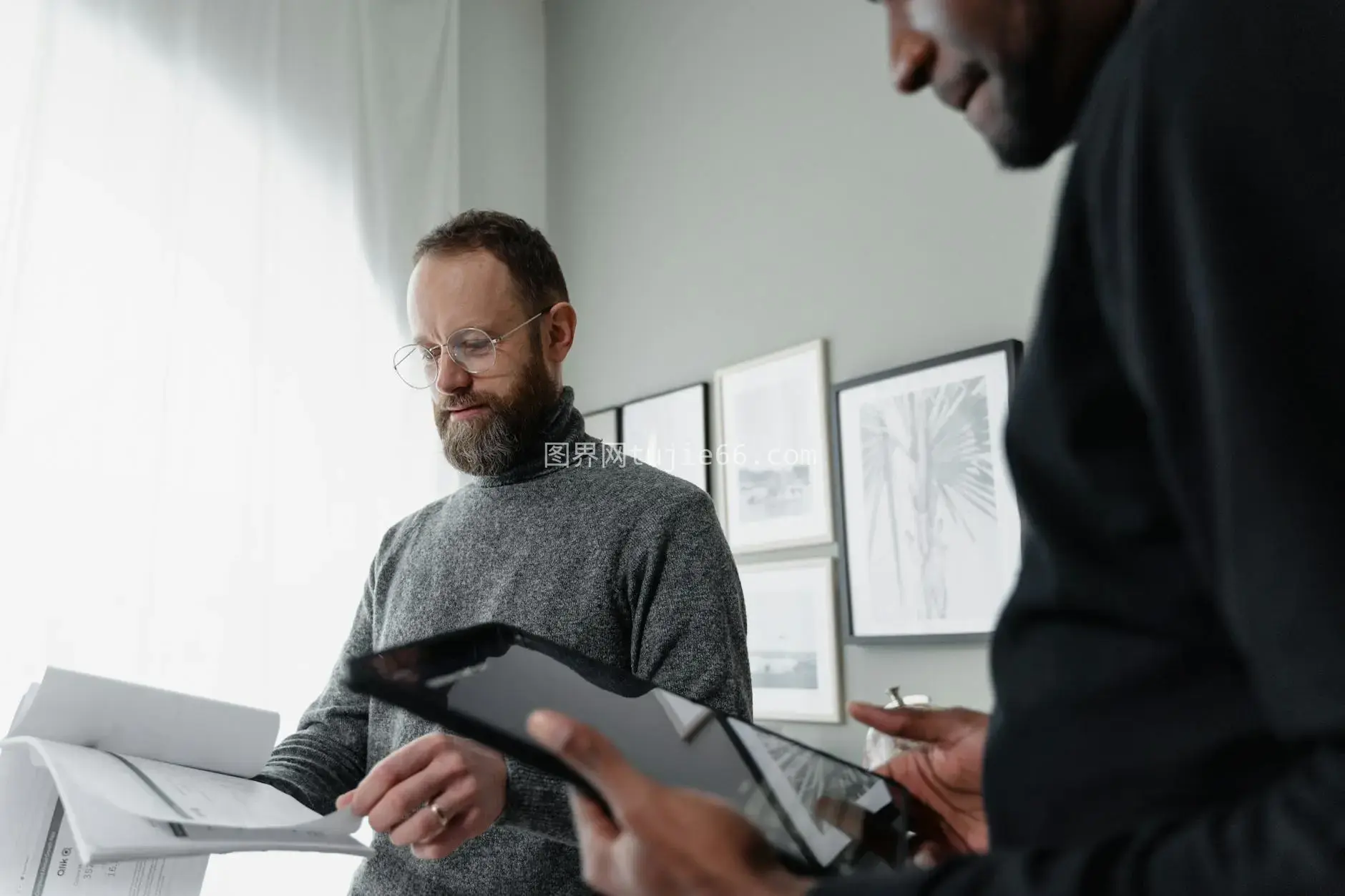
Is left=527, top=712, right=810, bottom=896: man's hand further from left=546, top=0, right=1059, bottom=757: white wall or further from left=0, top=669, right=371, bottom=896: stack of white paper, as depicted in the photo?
left=546, top=0, right=1059, bottom=757: white wall

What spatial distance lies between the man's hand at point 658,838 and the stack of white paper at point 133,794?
36cm

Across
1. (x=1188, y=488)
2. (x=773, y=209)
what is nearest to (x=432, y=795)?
(x=1188, y=488)

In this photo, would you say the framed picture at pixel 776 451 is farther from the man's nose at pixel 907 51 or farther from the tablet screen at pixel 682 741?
the man's nose at pixel 907 51

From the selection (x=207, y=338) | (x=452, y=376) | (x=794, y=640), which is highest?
(x=207, y=338)

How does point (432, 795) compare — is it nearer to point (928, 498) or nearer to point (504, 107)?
point (928, 498)

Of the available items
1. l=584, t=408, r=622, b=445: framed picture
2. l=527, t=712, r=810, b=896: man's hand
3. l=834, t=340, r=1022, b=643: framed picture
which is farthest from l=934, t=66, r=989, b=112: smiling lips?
l=584, t=408, r=622, b=445: framed picture

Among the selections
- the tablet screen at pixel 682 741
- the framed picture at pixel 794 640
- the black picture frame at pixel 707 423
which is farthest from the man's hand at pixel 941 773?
the black picture frame at pixel 707 423

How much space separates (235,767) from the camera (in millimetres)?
1004

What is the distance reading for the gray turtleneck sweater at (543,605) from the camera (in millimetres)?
1066

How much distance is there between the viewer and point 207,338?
188 cm

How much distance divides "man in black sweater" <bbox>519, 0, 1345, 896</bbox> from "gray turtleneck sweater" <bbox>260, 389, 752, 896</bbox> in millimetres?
604

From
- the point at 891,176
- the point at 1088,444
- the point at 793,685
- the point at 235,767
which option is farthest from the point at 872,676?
the point at 1088,444

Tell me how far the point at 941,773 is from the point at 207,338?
5.66 feet

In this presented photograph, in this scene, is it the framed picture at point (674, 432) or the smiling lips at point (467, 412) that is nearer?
the smiling lips at point (467, 412)
